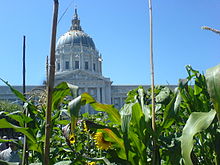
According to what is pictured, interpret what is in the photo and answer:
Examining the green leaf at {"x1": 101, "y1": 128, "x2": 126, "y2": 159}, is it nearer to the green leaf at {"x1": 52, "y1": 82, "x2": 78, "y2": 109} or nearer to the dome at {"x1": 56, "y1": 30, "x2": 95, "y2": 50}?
the green leaf at {"x1": 52, "y1": 82, "x2": 78, "y2": 109}

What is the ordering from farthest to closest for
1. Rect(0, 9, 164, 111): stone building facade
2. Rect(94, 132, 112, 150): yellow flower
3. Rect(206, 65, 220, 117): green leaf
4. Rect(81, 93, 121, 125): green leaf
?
Rect(0, 9, 164, 111): stone building facade → Rect(94, 132, 112, 150): yellow flower → Rect(81, 93, 121, 125): green leaf → Rect(206, 65, 220, 117): green leaf

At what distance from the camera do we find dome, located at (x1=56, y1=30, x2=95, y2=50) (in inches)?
1640

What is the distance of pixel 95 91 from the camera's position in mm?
38719

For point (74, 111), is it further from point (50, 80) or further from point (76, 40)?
point (76, 40)

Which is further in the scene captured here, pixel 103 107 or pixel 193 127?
pixel 103 107

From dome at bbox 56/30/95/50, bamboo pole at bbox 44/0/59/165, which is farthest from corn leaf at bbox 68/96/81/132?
dome at bbox 56/30/95/50

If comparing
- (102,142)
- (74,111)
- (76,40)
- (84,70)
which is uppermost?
(76,40)

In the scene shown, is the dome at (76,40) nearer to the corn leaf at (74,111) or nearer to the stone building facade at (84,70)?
the stone building facade at (84,70)

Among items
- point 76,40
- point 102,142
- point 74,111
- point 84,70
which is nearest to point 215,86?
point 74,111

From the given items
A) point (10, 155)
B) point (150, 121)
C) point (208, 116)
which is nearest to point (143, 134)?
point (150, 121)

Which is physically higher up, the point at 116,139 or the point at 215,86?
the point at 215,86

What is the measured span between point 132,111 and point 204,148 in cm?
41

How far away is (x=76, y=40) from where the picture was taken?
42031 mm

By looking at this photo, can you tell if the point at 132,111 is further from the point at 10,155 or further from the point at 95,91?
the point at 95,91
